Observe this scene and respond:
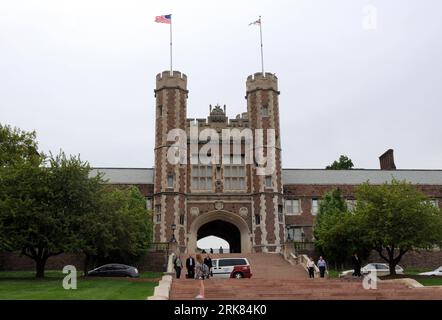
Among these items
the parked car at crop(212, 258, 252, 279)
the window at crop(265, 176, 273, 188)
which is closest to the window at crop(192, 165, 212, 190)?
the window at crop(265, 176, 273, 188)

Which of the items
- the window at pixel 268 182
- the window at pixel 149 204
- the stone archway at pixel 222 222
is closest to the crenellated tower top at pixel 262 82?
the window at pixel 268 182

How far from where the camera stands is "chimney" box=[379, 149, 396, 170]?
60447 millimetres

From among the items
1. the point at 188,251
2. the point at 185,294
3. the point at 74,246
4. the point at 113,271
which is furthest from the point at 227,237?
the point at 185,294

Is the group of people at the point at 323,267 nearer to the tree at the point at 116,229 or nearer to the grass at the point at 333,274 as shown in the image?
the grass at the point at 333,274

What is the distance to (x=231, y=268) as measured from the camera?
97.7ft

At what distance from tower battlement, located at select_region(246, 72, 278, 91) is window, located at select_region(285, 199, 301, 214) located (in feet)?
34.5

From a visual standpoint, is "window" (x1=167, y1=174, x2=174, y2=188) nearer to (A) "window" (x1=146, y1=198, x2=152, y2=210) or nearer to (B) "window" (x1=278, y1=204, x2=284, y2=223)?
(A) "window" (x1=146, y1=198, x2=152, y2=210)

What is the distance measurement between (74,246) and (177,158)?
18.2 m

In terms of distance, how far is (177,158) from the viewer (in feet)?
151

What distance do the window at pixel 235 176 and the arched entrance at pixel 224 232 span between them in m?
3.60

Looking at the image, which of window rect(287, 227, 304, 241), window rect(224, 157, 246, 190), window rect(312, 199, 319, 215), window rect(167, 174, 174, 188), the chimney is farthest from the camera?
the chimney

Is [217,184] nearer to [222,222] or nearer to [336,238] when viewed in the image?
[222,222]

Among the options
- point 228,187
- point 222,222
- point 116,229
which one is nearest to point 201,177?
point 228,187

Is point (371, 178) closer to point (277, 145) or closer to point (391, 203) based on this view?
point (277, 145)
